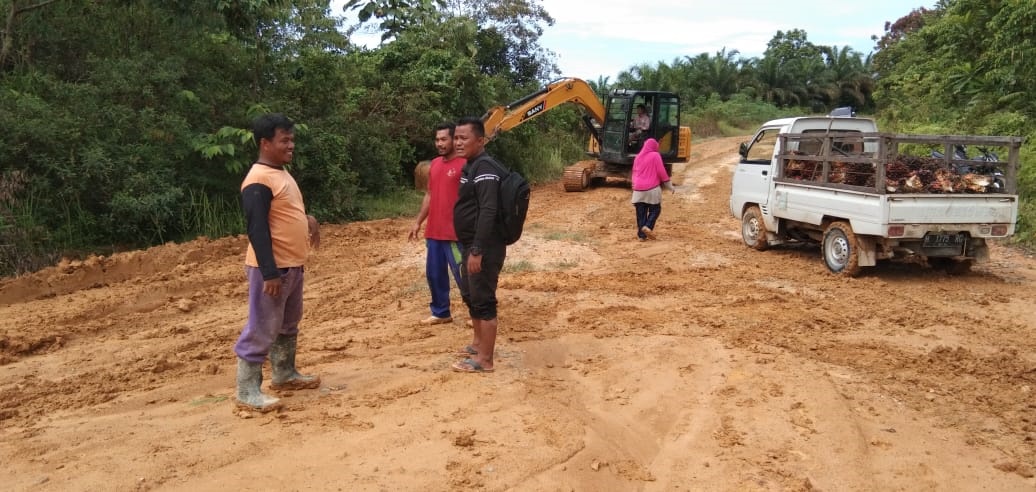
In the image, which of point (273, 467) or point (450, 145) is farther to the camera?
point (450, 145)

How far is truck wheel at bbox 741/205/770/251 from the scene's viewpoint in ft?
36.1

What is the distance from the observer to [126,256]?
8.98 m

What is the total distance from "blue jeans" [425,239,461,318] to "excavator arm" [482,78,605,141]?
27.0 feet

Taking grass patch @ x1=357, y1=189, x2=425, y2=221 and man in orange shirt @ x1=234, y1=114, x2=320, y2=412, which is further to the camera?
grass patch @ x1=357, y1=189, x2=425, y2=221

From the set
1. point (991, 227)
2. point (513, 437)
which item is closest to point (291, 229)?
point (513, 437)

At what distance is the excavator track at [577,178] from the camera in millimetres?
18188

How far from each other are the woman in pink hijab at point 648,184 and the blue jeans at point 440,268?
5.42m

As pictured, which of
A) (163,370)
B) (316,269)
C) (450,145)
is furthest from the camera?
(316,269)

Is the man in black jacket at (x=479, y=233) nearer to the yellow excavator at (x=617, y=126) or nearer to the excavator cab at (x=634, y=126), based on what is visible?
the yellow excavator at (x=617, y=126)

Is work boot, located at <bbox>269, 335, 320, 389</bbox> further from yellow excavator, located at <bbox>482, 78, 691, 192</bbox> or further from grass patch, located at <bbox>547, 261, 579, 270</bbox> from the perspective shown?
yellow excavator, located at <bbox>482, 78, 691, 192</bbox>

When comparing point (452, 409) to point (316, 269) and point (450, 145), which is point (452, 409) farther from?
point (316, 269)

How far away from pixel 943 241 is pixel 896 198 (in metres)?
0.97

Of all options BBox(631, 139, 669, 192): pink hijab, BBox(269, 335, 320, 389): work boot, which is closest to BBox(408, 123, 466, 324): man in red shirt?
BBox(269, 335, 320, 389): work boot

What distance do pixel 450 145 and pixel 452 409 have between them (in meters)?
2.33
